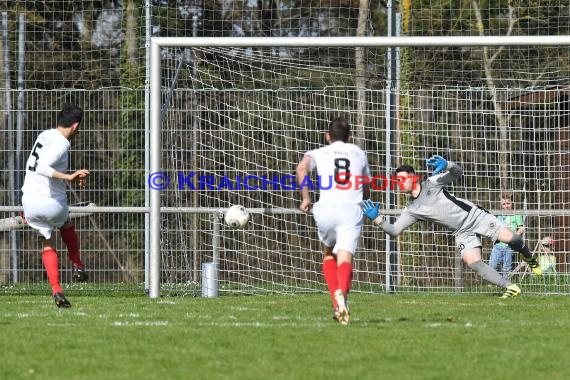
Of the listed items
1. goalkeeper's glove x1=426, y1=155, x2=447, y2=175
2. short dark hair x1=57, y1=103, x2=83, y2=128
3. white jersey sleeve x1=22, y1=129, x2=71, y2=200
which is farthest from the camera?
goalkeeper's glove x1=426, y1=155, x2=447, y2=175

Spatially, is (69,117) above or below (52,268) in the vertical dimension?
above

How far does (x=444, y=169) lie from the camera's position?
534 inches

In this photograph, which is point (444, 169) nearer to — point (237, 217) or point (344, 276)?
point (237, 217)

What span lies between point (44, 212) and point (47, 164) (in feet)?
1.73

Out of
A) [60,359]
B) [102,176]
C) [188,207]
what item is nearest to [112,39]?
[102,176]

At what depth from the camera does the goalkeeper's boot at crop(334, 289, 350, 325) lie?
970cm

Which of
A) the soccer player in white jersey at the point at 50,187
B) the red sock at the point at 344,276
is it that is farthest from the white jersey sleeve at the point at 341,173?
the soccer player in white jersey at the point at 50,187

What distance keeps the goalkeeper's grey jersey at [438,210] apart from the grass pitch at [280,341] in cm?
163

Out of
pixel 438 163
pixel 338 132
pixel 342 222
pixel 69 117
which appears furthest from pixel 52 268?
pixel 438 163

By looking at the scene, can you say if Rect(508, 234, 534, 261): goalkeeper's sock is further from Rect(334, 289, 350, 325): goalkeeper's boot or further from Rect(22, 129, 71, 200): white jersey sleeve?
Rect(22, 129, 71, 200): white jersey sleeve

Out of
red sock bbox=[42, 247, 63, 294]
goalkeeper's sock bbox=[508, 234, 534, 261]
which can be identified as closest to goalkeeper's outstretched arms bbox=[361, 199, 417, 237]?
goalkeeper's sock bbox=[508, 234, 534, 261]

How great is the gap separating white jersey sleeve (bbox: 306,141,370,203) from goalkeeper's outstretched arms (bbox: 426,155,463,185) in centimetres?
342

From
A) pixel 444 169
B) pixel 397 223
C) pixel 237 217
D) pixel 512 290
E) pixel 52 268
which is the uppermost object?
pixel 444 169

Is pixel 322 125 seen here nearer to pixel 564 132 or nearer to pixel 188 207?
pixel 188 207
